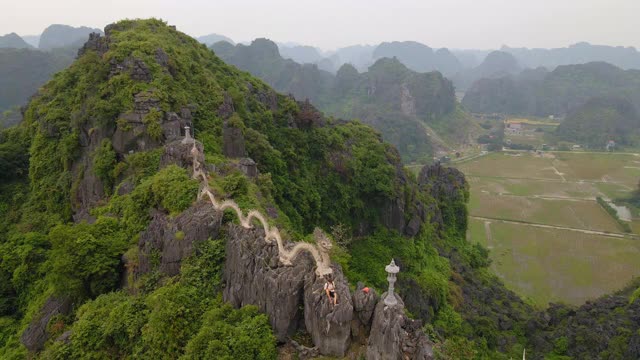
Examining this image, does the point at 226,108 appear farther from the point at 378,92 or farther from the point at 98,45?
the point at 378,92

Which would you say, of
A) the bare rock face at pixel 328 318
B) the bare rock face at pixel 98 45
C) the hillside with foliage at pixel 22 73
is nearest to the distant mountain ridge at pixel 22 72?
the hillside with foliage at pixel 22 73

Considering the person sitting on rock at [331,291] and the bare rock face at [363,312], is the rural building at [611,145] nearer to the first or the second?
the bare rock face at [363,312]

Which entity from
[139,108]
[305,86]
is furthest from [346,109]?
[139,108]

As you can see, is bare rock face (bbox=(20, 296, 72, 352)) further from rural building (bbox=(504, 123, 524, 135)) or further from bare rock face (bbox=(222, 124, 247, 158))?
rural building (bbox=(504, 123, 524, 135))

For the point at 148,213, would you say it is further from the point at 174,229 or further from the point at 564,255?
the point at 564,255

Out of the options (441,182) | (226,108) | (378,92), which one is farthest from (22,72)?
(378,92)
